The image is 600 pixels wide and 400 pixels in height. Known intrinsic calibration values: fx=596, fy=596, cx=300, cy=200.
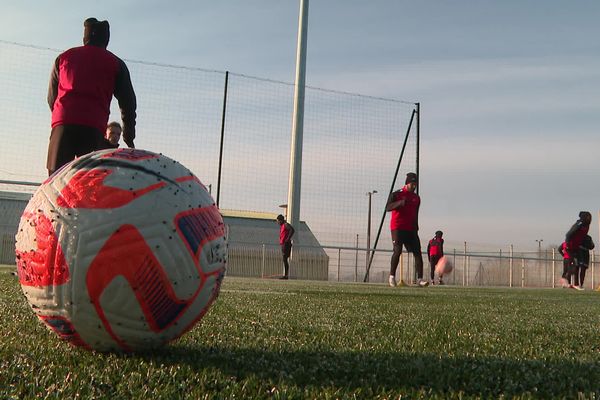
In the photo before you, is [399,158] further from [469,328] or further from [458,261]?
[469,328]

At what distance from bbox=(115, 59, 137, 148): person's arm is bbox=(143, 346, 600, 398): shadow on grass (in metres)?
2.56

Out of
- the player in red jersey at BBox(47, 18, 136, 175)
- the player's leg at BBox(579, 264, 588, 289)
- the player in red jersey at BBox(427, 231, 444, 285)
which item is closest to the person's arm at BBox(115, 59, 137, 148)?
the player in red jersey at BBox(47, 18, 136, 175)

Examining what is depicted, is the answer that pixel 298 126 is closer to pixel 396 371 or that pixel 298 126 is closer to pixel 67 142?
pixel 67 142

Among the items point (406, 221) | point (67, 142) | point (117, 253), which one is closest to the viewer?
point (117, 253)

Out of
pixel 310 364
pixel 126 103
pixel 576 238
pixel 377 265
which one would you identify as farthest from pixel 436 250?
pixel 310 364

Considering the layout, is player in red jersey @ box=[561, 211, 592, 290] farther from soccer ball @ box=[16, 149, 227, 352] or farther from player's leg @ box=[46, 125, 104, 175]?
soccer ball @ box=[16, 149, 227, 352]

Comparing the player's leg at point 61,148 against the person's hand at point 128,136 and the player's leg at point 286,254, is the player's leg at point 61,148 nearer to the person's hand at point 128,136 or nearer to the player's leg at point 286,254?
the person's hand at point 128,136

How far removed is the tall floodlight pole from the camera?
16047 millimetres

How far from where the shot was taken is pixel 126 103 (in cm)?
469

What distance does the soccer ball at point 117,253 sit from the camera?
199 centimetres

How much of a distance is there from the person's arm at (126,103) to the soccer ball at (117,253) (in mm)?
2422

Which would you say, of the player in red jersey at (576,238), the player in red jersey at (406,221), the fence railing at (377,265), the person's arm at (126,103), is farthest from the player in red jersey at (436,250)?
the person's arm at (126,103)

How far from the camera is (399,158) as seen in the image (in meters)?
18.0

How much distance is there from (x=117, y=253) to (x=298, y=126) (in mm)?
14322
